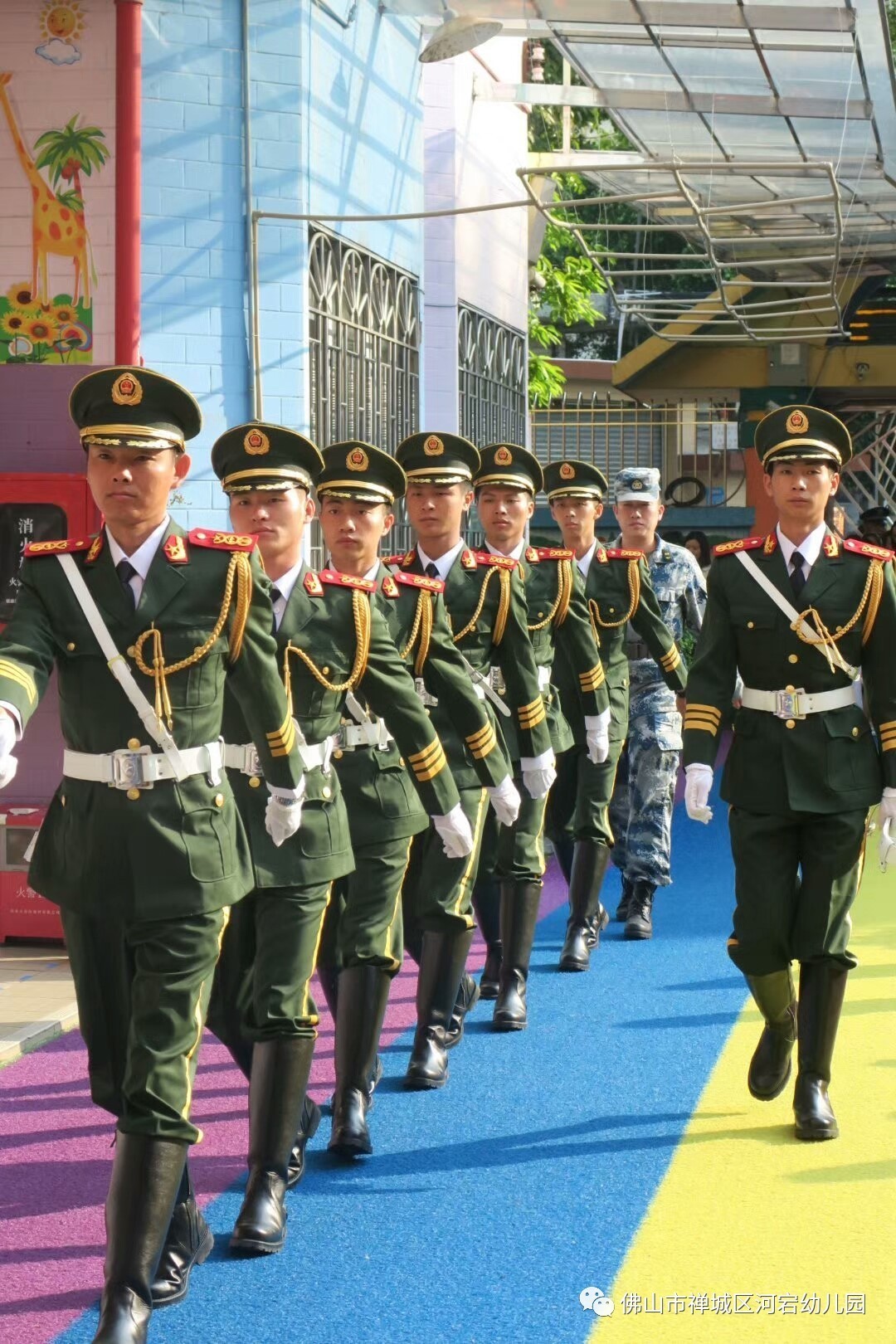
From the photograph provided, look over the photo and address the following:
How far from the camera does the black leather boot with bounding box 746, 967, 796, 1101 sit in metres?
5.95

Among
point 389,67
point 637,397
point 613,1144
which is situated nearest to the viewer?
point 613,1144

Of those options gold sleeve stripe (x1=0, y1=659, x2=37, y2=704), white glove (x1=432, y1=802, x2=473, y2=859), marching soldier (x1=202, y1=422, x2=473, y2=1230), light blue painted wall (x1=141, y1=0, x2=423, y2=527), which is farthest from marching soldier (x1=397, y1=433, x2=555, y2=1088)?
light blue painted wall (x1=141, y1=0, x2=423, y2=527)

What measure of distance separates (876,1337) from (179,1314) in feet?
4.99

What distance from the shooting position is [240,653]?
4.50 m

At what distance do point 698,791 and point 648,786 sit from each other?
11.7 ft

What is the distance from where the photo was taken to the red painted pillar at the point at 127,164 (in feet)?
28.1

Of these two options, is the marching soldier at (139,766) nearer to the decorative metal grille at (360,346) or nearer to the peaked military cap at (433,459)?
the peaked military cap at (433,459)

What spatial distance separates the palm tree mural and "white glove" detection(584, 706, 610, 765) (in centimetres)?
347

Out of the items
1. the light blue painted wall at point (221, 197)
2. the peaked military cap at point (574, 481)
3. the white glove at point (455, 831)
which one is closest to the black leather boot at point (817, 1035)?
the white glove at point (455, 831)

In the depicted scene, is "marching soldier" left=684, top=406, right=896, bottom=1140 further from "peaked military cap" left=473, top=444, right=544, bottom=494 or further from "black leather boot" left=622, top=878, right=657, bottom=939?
"black leather boot" left=622, top=878, right=657, bottom=939

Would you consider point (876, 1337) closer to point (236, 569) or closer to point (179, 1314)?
point (179, 1314)

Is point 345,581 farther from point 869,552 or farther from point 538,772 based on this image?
point 538,772

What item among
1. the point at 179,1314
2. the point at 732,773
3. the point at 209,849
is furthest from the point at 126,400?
the point at 732,773

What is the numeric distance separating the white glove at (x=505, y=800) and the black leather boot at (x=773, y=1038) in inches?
39.4
